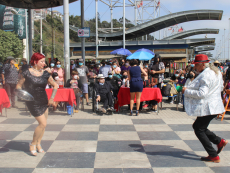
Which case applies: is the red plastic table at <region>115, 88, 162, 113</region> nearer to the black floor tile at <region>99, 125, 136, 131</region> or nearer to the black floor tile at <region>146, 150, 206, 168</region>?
the black floor tile at <region>99, 125, 136, 131</region>

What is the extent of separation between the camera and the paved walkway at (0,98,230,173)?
4316 mm

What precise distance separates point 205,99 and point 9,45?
56.2 meters

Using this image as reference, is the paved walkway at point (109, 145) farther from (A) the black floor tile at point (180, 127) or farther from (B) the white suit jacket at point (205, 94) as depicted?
(B) the white suit jacket at point (205, 94)

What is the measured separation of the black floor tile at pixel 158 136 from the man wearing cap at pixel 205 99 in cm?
159

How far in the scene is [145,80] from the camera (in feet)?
32.5

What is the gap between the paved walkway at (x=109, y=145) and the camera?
432 cm

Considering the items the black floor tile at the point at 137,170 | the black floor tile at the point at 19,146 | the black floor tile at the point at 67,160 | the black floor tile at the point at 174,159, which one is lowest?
the black floor tile at the point at 137,170

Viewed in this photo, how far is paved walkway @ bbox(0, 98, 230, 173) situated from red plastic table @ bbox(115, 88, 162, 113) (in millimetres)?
746

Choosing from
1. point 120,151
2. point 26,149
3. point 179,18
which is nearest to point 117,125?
point 120,151

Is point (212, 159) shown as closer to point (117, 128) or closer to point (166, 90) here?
point (117, 128)

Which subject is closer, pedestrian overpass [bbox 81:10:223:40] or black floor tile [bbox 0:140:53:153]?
black floor tile [bbox 0:140:53:153]

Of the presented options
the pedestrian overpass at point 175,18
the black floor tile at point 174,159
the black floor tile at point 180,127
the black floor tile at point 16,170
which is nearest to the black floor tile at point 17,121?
the black floor tile at point 16,170

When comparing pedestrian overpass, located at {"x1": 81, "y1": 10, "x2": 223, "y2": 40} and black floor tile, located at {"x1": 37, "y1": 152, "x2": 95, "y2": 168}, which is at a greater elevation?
pedestrian overpass, located at {"x1": 81, "y1": 10, "x2": 223, "y2": 40}

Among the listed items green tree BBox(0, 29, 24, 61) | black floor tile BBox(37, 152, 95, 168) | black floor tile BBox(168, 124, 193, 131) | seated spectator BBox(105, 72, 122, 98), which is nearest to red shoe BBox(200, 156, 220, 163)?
black floor tile BBox(37, 152, 95, 168)
